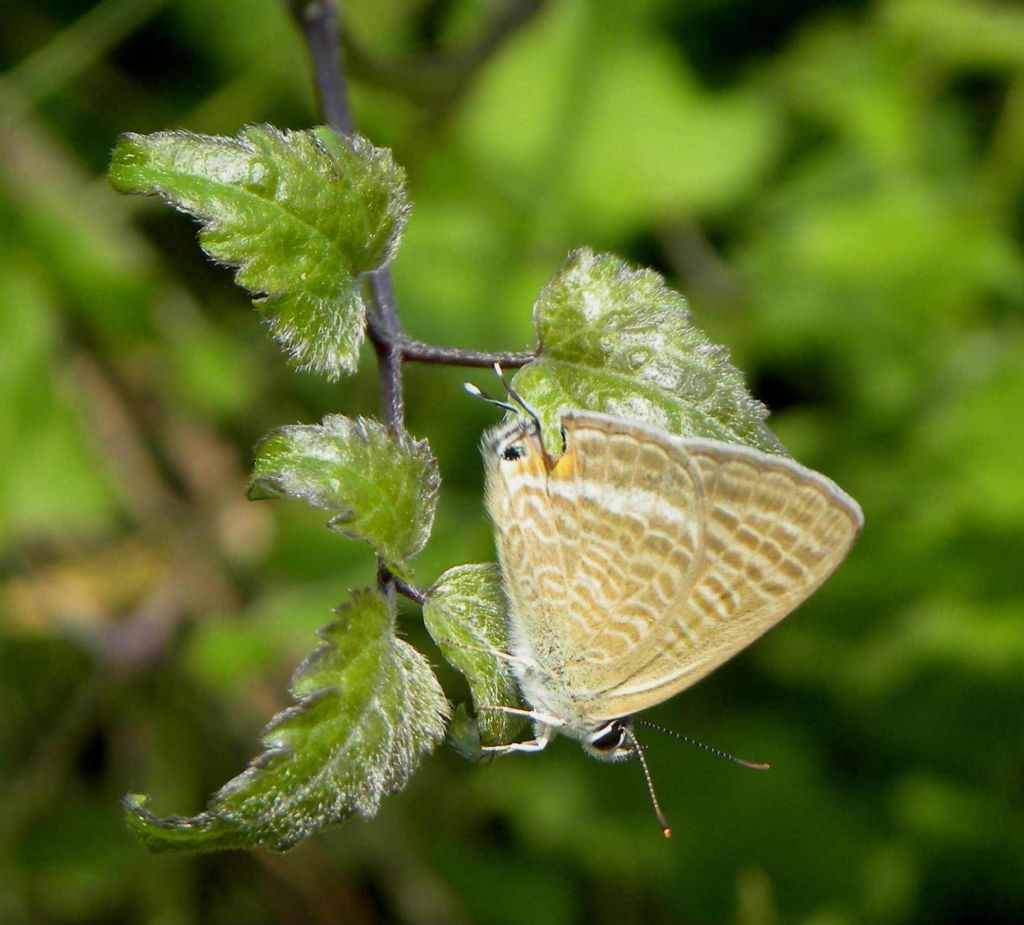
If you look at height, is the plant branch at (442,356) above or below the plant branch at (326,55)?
below

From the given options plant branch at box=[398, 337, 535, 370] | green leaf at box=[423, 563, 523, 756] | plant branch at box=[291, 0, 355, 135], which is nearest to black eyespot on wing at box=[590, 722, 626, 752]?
green leaf at box=[423, 563, 523, 756]

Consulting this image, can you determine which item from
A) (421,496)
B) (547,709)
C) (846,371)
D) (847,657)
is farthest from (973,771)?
(421,496)

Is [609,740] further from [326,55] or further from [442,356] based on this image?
[326,55]

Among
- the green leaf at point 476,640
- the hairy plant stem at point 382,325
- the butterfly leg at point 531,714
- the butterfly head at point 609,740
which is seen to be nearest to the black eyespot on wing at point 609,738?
the butterfly head at point 609,740

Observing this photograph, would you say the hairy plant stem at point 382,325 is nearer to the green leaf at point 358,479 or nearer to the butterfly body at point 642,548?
the green leaf at point 358,479

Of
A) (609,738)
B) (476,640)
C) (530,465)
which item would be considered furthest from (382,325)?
(609,738)
